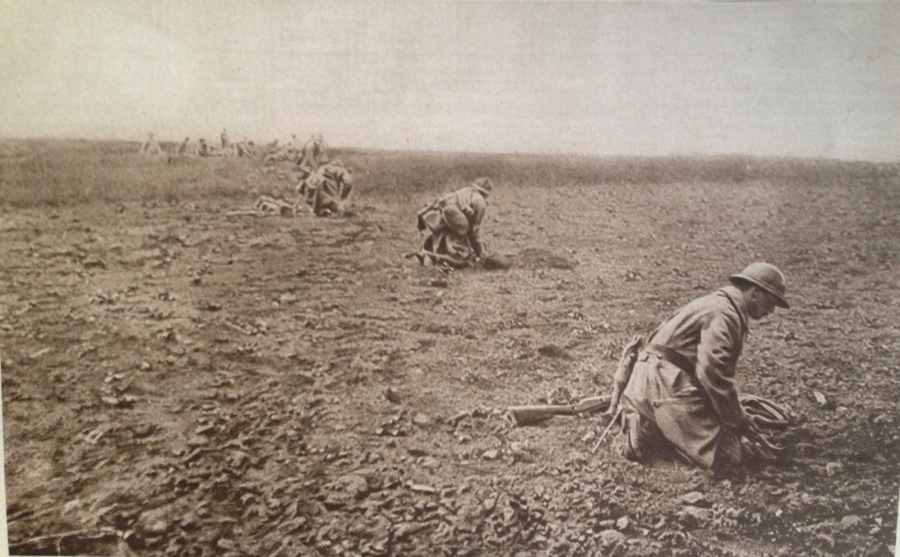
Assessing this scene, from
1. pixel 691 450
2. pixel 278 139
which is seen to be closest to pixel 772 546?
pixel 691 450

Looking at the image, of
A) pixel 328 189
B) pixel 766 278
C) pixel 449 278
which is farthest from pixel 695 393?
pixel 328 189

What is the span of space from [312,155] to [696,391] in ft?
7.75

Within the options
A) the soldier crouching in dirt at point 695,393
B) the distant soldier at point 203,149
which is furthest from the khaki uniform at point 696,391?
the distant soldier at point 203,149

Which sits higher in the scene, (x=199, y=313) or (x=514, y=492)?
→ (x=199, y=313)

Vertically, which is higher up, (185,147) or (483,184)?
(185,147)

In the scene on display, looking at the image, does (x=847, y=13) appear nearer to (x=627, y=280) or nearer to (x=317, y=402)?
(x=627, y=280)

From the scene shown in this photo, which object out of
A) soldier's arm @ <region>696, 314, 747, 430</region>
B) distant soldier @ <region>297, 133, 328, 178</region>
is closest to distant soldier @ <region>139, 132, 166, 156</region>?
distant soldier @ <region>297, 133, 328, 178</region>

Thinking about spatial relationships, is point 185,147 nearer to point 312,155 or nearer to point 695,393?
point 312,155

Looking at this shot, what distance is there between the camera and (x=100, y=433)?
11.2 feet

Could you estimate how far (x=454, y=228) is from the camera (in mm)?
3504

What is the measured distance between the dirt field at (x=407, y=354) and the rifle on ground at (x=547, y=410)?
1.7 inches

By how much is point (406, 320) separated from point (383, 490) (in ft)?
A: 2.88

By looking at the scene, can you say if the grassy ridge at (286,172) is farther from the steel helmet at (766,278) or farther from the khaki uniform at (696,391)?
the khaki uniform at (696,391)

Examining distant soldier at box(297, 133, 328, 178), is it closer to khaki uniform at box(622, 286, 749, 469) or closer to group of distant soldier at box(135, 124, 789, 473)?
group of distant soldier at box(135, 124, 789, 473)
